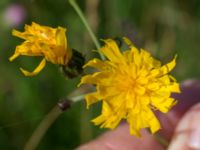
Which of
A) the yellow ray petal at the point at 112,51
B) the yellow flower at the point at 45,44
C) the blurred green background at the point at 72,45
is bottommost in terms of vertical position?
the blurred green background at the point at 72,45

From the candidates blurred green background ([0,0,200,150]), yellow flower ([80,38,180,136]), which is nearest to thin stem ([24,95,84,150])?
yellow flower ([80,38,180,136])

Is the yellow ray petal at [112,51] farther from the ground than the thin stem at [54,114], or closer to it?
farther from the ground

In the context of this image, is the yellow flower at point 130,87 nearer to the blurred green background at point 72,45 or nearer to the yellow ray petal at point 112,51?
the yellow ray petal at point 112,51

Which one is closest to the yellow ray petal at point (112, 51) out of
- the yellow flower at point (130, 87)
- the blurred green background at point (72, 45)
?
the yellow flower at point (130, 87)

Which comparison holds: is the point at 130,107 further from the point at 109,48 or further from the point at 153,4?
the point at 153,4

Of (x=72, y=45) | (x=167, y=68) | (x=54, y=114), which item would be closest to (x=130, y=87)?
(x=167, y=68)

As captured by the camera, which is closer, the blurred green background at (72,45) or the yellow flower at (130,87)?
the yellow flower at (130,87)

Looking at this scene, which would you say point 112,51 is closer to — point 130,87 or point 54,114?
point 130,87
